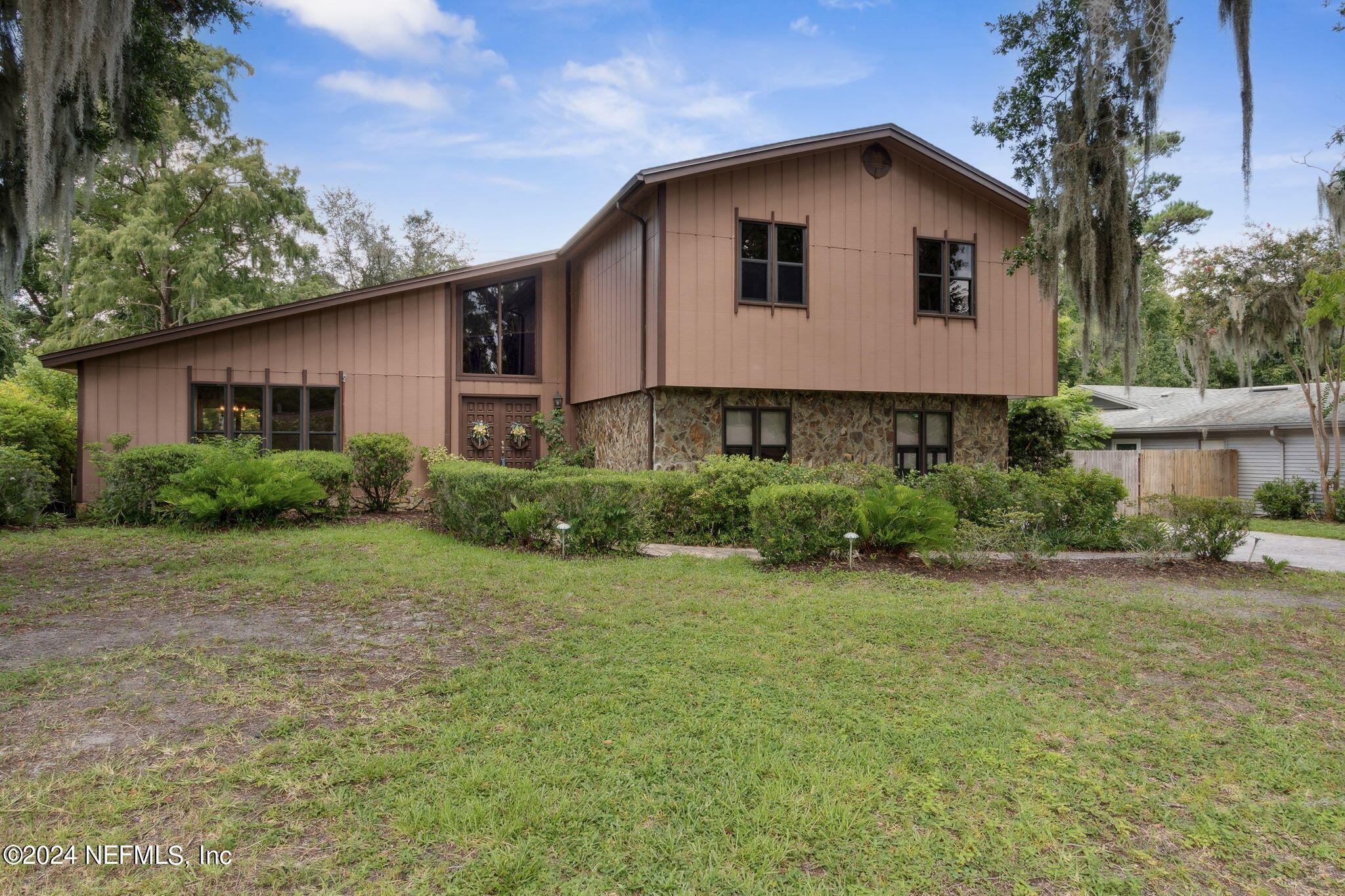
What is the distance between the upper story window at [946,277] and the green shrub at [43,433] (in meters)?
14.0

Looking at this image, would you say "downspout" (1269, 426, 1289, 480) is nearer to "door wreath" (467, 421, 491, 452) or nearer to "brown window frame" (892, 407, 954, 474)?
"brown window frame" (892, 407, 954, 474)

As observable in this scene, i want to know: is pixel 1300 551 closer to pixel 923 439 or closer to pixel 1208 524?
pixel 1208 524

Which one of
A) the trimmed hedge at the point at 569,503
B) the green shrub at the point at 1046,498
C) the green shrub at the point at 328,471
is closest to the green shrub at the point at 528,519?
the trimmed hedge at the point at 569,503

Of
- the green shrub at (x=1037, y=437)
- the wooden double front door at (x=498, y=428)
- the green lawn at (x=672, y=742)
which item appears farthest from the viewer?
the wooden double front door at (x=498, y=428)

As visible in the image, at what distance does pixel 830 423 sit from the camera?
12.1 m

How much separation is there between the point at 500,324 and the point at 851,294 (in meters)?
6.94

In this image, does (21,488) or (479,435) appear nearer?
(21,488)

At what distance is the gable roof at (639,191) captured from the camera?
34.3ft

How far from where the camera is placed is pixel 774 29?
13281 mm

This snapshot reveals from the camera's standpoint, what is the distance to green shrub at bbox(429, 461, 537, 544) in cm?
860

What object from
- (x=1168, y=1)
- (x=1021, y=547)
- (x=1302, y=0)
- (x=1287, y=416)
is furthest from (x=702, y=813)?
(x=1287, y=416)

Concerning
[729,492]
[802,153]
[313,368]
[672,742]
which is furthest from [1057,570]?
[313,368]

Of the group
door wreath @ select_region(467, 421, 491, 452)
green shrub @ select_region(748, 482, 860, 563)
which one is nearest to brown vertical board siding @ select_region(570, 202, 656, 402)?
door wreath @ select_region(467, 421, 491, 452)

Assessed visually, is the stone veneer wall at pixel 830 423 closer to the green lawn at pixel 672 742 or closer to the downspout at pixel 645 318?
the downspout at pixel 645 318
